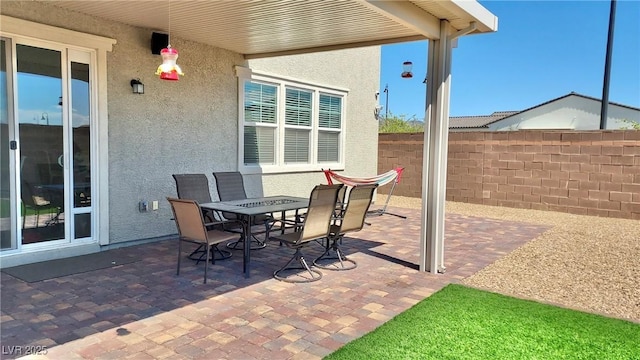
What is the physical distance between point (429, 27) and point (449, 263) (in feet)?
9.68

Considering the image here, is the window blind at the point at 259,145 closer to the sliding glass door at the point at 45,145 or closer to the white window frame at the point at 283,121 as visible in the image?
the white window frame at the point at 283,121

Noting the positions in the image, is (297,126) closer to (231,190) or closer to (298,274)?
(231,190)

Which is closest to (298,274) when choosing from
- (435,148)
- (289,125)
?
(435,148)

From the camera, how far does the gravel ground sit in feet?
14.1

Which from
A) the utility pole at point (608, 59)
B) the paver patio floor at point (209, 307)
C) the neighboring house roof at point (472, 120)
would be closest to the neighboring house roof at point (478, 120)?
the neighboring house roof at point (472, 120)

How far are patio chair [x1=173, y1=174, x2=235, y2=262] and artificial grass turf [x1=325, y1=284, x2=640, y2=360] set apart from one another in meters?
2.77

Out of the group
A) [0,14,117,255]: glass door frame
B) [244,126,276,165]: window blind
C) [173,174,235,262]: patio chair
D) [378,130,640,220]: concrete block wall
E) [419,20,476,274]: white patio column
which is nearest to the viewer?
[419,20,476,274]: white patio column

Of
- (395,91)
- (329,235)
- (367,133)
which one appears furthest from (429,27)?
(395,91)

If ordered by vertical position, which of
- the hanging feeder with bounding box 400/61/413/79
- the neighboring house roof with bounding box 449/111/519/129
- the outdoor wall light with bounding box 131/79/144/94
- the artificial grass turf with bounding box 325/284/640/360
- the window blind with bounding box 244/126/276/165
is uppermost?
the neighboring house roof with bounding box 449/111/519/129

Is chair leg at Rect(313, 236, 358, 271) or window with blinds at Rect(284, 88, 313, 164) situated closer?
chair leg at Rect(313, 236, 358, 271)

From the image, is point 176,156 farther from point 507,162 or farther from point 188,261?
point 507,162

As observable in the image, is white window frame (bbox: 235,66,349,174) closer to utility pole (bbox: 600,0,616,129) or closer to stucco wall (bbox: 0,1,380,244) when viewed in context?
stucco wall (bbox: 0,1,380,244)

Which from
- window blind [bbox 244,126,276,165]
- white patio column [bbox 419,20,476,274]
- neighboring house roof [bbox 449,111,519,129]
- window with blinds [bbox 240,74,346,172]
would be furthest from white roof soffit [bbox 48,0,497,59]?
neighboring house roof [bbox 449,111,519,129]

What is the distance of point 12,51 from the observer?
4719 millimetres
